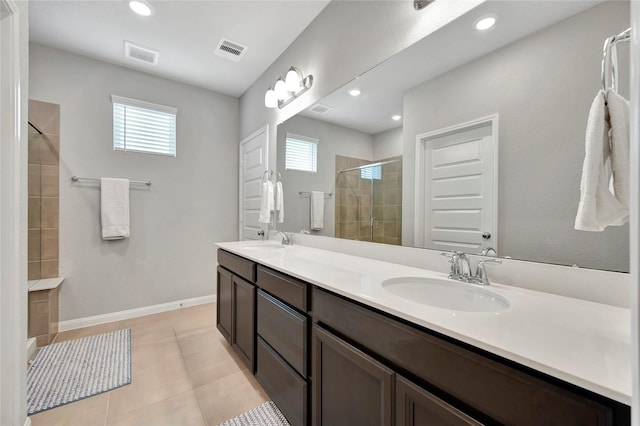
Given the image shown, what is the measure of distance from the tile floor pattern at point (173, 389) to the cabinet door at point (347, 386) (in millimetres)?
713

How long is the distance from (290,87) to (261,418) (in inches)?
91.9

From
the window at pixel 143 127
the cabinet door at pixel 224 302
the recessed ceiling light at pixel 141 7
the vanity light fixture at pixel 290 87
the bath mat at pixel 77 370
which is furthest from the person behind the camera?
the window at pixel 143 127

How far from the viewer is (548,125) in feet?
3.05

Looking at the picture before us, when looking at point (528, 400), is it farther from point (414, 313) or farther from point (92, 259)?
point (92, 259)

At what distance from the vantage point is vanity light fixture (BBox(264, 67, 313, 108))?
218 centimetres

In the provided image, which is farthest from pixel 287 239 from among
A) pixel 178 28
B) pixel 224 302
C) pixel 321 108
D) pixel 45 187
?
pixel 45 187

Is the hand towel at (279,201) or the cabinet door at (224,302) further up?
the hand towel at (279,201)

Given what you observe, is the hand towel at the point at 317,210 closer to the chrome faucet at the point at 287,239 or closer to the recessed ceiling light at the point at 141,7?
the chrome faucet at the point at 287,239

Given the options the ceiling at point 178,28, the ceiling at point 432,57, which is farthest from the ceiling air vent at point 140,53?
the ceiling at point 432,57

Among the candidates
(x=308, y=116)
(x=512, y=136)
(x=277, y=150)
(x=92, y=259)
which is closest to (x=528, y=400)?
(x=512, y=136)

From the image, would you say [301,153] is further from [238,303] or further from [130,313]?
[130,313]

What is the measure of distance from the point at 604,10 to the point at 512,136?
42 cm

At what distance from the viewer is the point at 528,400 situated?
1.79ft

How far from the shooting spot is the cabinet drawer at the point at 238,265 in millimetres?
1654
